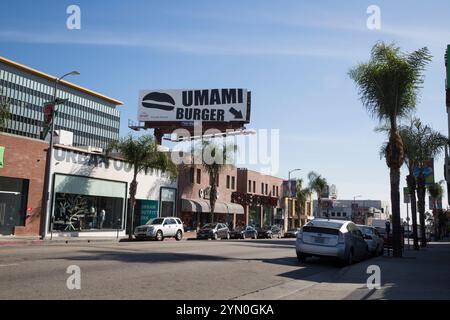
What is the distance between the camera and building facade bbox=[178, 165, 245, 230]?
47.7 metres

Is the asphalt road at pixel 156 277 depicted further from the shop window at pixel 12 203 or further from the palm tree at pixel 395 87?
the shop window at pixel 12 203

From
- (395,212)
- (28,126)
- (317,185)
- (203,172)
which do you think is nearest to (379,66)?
(395,212)

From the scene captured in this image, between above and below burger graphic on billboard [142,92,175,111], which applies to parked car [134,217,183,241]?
below

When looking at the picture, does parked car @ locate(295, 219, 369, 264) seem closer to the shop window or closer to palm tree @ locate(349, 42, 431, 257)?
palm tree @ locate(349, 42, 431, 257)

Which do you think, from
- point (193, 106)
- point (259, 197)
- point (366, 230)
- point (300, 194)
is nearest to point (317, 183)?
point (300, 194)

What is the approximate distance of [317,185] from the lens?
77875mm

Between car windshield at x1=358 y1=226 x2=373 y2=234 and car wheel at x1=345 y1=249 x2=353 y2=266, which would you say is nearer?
car wheel at x1=345 y1=249 x2=353 y2=266

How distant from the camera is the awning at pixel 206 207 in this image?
47.2 meters

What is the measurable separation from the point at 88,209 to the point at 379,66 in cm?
2301

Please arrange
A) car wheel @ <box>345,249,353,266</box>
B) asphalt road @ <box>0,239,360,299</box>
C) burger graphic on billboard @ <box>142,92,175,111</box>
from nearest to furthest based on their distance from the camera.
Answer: asphalt road @ <box>0,239,360,299</box>, car wheel @ <box>345,249,353,266</box>, burger graphic on billboard @ <box>142,92,175,111</box>

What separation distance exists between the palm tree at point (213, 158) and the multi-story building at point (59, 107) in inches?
2453

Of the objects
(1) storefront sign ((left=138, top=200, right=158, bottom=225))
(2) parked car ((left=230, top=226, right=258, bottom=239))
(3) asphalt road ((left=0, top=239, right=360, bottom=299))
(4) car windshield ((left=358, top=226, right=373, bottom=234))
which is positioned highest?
(1) storefront sign ((left=138, top=200, right=158, bottom=225))

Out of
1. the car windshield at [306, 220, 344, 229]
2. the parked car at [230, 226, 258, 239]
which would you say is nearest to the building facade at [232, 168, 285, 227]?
the parked car at [230, 226, 258, 239]

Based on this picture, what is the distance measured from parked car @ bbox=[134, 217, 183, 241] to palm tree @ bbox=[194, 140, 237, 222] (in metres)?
11.7
